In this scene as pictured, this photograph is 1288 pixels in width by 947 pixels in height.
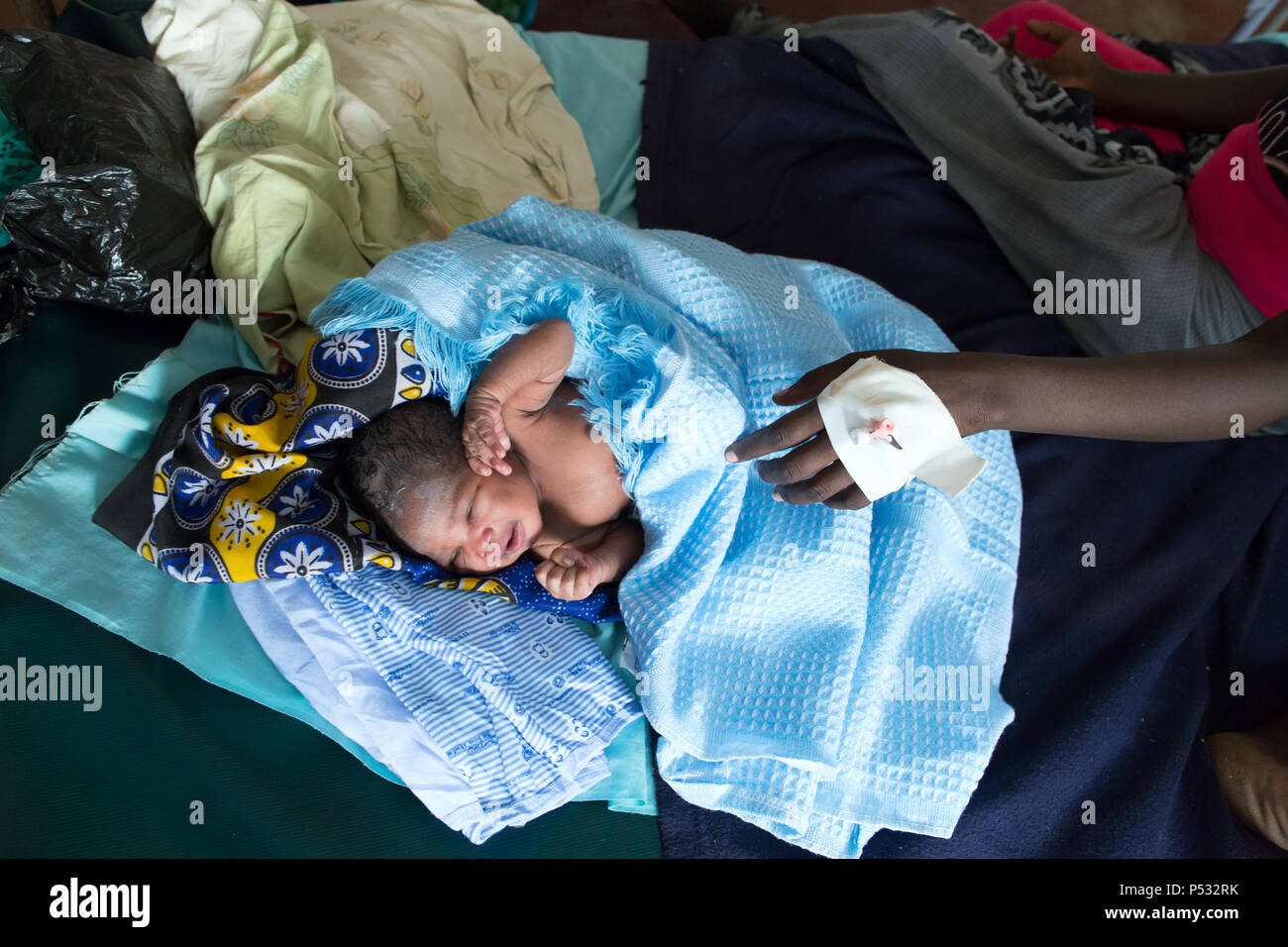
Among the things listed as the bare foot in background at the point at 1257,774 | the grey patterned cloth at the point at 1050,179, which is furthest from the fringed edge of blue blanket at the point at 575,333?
the bare foot in background at the point at 1257,774

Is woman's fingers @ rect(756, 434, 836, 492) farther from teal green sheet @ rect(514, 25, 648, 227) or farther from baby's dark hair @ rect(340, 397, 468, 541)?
teal green sheet @ rect(514, 25, 648, 227)

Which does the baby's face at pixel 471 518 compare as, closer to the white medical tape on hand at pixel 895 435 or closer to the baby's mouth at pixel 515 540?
the baby's mouth at pixel 515 540

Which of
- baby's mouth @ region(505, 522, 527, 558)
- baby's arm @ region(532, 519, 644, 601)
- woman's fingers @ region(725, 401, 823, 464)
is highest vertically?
woman's fingers @ region(725, 401, 823, 464)

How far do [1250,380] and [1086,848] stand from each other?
0.67 m

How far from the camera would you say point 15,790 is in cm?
A: 100

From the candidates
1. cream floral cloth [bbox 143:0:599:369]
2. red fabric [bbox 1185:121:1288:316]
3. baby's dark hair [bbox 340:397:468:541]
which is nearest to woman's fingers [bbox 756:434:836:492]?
baby's dark hair [bbox 340:397:468:541]

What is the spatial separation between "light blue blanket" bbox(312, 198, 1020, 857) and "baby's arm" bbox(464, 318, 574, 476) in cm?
6

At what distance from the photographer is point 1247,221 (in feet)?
4.58

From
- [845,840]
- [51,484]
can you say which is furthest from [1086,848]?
[51,484]

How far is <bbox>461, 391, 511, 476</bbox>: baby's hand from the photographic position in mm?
1067

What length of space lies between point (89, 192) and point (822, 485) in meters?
1.06

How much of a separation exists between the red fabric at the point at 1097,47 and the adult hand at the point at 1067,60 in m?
0.02

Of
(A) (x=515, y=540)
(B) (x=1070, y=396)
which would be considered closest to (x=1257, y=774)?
(B) (x=1070, y=396)
